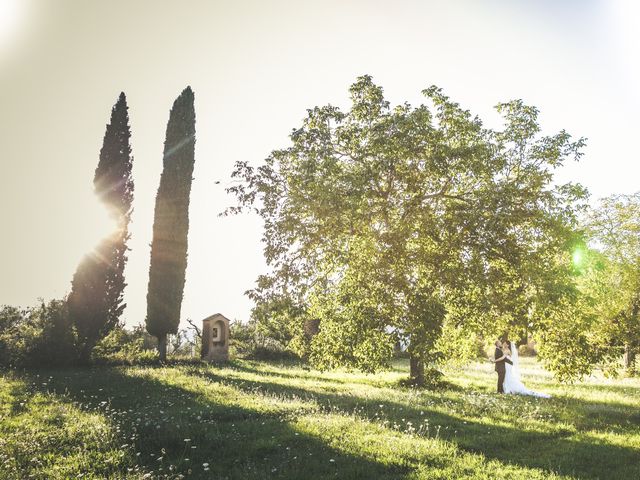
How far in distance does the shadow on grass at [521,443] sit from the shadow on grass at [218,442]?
253 centimetres

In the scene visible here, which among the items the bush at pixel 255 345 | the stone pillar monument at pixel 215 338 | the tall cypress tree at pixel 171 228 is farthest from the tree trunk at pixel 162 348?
the bush at pixel 255 345

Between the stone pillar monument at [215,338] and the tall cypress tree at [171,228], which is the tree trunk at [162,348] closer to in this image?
the tall cypress tree at [171,228]

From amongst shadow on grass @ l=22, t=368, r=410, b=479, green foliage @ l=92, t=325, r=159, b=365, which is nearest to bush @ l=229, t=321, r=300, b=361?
green foliage @ l=92, t=325, r=159, b=365

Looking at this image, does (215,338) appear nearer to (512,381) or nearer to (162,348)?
(162,348)

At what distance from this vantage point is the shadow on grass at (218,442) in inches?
284

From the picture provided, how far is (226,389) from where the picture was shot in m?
15.7

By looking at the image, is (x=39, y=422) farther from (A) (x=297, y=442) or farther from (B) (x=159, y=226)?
(B) (x=159, y=226)

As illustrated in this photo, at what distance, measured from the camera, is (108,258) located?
26641 millimetres

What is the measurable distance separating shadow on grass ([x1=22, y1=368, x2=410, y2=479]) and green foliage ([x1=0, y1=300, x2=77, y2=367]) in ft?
33.0

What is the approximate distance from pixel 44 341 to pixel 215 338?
33.0ft

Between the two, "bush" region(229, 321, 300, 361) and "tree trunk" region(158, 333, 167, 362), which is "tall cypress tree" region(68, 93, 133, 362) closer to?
"tree trunk" region(158, 333, 167, 362)

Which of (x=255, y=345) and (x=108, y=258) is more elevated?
(x=108, y=258)

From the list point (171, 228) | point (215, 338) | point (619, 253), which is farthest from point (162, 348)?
point (619, 253)

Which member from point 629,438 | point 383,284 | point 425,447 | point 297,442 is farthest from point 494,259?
point 297,442
